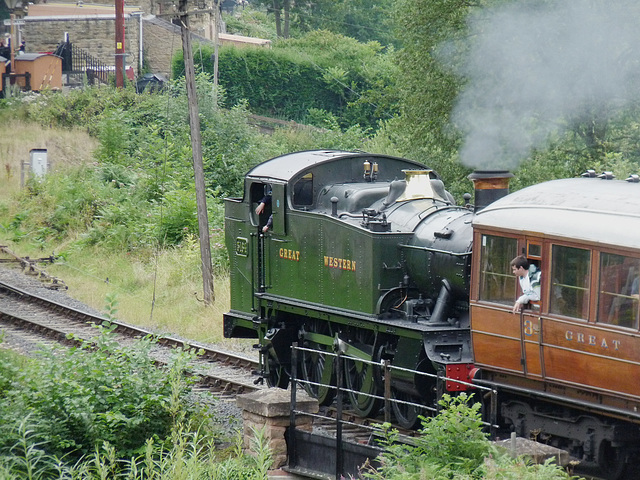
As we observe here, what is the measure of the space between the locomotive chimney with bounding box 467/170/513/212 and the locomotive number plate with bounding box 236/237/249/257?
379 cm

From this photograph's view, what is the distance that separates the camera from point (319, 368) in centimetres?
1210

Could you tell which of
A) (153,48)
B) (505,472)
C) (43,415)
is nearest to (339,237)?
(43,415)

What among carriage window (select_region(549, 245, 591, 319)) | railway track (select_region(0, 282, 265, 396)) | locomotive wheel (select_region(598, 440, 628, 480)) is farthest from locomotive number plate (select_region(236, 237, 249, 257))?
locomotive wheel (select_region(598, 440, 628, 480))

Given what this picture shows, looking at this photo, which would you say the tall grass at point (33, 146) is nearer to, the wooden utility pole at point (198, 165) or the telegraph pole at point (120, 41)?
the telegraph pole at point (120, 41)

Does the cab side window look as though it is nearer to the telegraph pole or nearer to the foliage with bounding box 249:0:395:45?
the telegraph pole

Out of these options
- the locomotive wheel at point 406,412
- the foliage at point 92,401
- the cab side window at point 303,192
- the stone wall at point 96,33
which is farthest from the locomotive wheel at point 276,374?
the stone wall at point 96,33

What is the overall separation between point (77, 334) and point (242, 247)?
4186 mm

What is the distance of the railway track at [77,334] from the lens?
1308cm

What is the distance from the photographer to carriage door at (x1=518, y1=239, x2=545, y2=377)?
29.2 ft

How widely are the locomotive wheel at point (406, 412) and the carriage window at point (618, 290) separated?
9.41 feet

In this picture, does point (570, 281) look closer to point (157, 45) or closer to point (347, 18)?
point (157, 45)

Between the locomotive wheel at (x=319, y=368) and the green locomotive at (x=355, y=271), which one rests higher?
the green locomotive at (x=355, y=271)

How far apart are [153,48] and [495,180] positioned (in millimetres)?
37596

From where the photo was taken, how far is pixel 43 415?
8.97 metres
